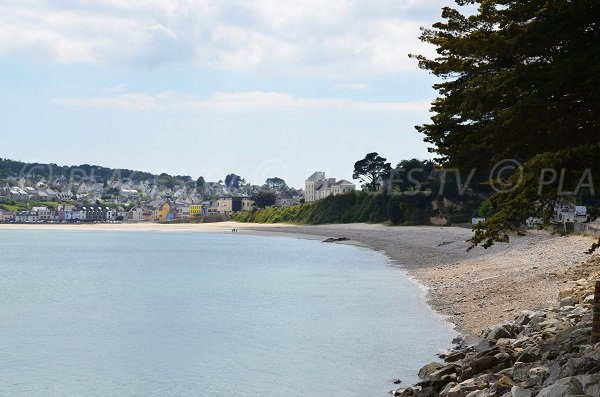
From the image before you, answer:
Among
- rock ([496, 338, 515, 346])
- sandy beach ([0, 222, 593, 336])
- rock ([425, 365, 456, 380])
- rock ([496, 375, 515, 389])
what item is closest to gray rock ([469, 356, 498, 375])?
rock ([425, 365, 456, 380])

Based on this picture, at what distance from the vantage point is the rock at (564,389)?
37.4 feet

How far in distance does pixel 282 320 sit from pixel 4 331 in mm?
11558

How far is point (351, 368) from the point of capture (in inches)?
887

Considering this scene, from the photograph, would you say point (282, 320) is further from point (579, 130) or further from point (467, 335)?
point (579, 130)

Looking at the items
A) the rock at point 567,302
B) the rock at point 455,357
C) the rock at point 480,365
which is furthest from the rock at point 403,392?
the rock at point 567,302

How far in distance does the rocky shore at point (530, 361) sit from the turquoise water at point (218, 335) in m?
2.52

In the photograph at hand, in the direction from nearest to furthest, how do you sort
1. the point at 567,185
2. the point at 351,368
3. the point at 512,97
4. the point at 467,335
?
the point at 567,185
the point at 512,97
the point at 351,368
the point at 467,335

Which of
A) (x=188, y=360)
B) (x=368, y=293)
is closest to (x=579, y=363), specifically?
(x=188, y=360)

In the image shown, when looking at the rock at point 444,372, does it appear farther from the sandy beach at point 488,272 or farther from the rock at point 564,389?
the sandy beach at point 488,272

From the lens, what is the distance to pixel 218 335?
30516 mm

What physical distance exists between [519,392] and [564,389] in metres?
1.27

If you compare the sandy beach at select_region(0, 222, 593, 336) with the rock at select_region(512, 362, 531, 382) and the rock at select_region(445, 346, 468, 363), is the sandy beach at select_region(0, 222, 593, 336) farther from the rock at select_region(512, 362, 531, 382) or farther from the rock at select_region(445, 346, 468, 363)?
the rock at select_region(512, 362, 531, 382)

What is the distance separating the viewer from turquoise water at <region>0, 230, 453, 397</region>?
21.7m

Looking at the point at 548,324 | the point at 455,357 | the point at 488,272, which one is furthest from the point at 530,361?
the point at 488,272
